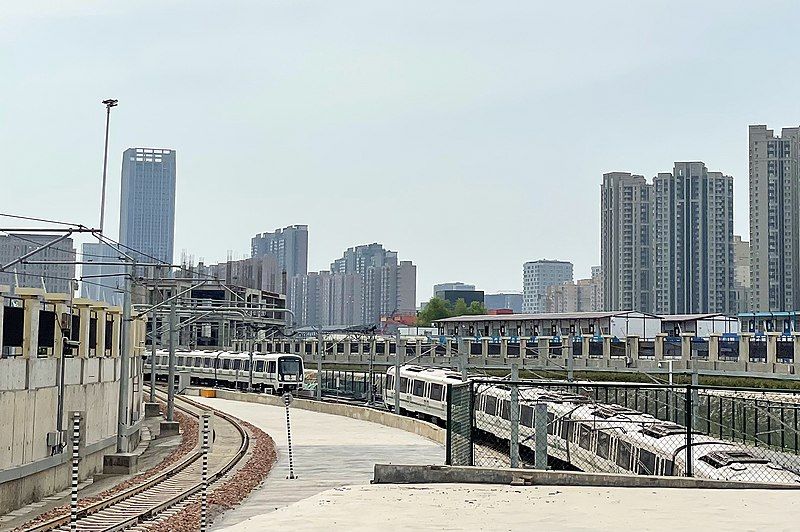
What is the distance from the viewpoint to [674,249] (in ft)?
579

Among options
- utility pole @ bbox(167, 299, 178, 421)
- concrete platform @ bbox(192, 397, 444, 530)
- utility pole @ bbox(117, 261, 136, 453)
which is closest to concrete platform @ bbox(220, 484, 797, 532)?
concrete platform @ bbox(192, 397, 444, 530)

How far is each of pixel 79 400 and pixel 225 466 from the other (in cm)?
479

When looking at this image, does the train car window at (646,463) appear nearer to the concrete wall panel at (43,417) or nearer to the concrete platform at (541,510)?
the concrete platform at (541,510)

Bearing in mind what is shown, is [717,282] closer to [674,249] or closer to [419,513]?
[674,249]

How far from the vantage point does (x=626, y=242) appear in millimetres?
184125

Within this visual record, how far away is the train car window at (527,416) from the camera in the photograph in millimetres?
36306

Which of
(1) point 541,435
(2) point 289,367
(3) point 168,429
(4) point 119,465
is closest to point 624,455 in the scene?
(1) point 541,435

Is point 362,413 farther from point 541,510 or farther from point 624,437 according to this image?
point 541,510

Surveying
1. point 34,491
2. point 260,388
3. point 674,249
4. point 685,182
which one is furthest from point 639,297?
point 34,491

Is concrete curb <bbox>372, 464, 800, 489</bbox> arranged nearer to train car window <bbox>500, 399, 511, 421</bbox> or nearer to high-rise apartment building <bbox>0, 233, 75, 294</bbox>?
high-rise apartment building <bbox>0, 233, 75, 294</bbox>

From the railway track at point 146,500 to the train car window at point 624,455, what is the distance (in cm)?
1029

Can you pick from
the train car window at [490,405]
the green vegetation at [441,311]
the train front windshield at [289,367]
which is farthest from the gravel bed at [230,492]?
the green vegetation at [441,311]

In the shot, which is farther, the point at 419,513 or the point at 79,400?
the point at 79,400

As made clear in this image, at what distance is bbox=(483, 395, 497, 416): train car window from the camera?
4167cm
